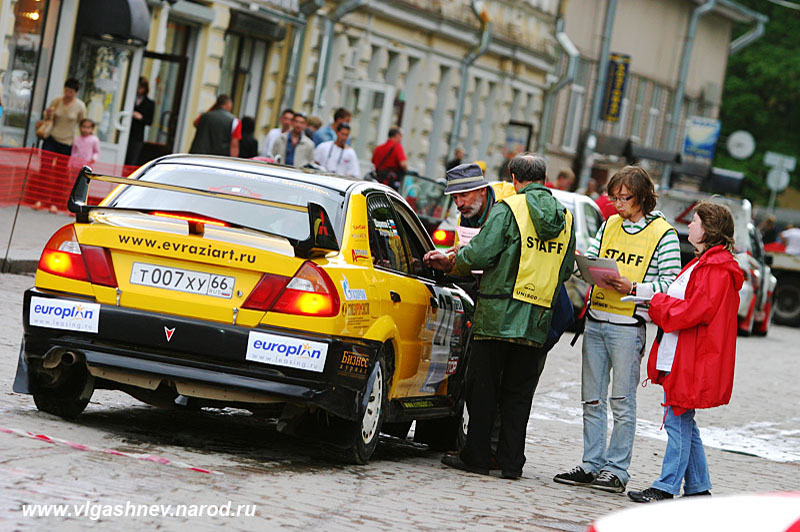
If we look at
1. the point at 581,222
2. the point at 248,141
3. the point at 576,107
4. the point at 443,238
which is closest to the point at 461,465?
the point at 443,238

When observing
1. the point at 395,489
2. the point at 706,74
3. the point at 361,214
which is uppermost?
the point at 706,74

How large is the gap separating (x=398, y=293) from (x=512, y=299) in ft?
2.23

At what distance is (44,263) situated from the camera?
8156mm

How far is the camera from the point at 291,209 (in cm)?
832

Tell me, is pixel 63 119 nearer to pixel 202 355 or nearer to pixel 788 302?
pixel 202 355

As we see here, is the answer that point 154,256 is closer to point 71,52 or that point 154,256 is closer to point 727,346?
point 727,346

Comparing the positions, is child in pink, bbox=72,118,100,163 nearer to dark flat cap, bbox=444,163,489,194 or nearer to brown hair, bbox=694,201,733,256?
dark flat cap, bbox=444,163,489,194

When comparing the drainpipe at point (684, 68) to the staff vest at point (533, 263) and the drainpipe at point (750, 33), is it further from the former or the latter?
the staff vest at point (533, 263)

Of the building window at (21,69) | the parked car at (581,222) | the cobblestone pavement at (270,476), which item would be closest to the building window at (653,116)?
the building window at (21,69)

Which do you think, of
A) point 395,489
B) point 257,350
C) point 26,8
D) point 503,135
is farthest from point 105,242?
point 503,135

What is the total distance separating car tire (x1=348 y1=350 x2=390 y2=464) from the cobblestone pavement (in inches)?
4.0

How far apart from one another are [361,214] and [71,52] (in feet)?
57.5

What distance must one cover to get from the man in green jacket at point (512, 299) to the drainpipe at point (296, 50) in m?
23.2

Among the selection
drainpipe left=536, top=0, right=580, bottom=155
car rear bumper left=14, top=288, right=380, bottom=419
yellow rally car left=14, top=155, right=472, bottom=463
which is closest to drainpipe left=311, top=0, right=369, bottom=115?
drainpipe left=536, top=0, right=580, bottom=155
